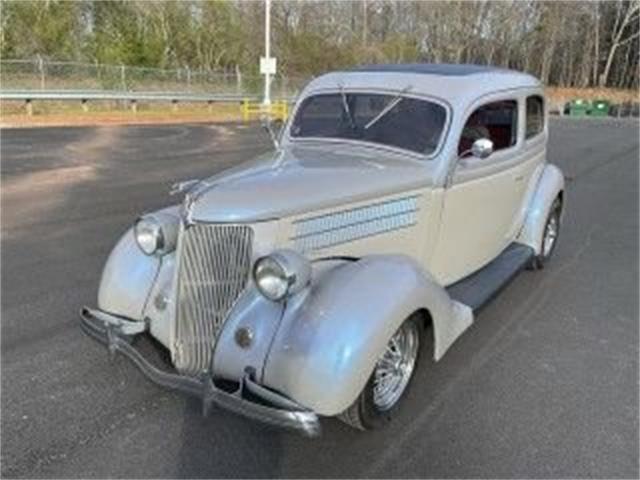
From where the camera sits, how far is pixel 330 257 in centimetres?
402

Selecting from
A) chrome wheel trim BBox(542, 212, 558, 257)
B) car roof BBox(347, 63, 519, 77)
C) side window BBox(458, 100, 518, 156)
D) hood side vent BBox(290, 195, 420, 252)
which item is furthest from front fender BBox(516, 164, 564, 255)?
hood side vent BBox(290, 195, 420, 252)

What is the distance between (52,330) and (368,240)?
250 cm

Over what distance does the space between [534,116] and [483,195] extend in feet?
5.61

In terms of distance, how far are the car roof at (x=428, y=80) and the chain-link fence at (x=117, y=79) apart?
24651mm

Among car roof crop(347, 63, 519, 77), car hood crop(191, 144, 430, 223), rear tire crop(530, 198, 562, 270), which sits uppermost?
car roof crop(347, 63, 519, 77)

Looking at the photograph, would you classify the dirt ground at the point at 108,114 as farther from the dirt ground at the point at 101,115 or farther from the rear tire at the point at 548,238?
the rear tire at the point at 548,238

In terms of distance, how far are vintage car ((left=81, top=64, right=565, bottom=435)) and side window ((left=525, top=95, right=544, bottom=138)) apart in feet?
2.42

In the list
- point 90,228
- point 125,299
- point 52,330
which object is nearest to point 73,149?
point 90,228

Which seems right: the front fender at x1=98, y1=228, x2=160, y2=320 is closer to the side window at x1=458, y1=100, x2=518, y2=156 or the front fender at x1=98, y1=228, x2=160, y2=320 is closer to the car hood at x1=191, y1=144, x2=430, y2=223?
the car hood at x1=191, y1=144, x2=430, y2=223

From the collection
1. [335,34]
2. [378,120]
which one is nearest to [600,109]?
[335,34]

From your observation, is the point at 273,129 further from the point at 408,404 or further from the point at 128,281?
the point at 408,404

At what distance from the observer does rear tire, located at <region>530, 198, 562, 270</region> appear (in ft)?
22.9

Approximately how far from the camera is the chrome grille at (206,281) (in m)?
3.67

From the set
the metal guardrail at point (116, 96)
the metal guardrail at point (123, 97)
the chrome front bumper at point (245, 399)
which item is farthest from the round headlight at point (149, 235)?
the metal guardrail at point (116, 96)
